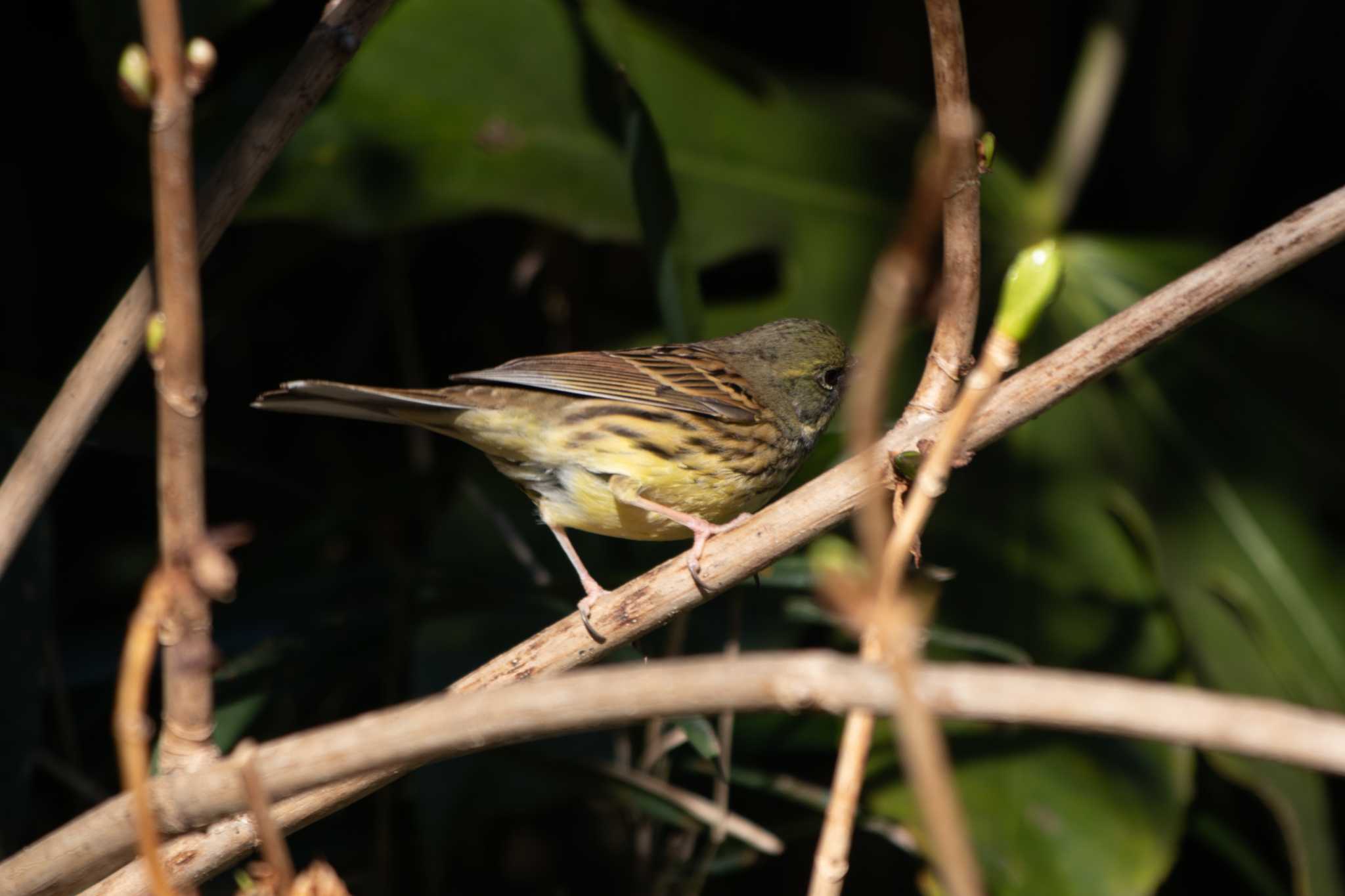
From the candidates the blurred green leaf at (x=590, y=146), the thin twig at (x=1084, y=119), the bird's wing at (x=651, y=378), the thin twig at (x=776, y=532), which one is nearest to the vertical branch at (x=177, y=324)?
the thin twig at (x=776, y=532)

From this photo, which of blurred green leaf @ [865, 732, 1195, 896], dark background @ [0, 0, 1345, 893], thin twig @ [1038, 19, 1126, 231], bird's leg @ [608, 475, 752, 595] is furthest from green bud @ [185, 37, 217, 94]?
thin twig @ [1038, 19, 1126, 231]

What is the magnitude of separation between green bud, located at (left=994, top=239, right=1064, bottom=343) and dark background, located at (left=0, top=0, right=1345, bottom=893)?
5.81 feet

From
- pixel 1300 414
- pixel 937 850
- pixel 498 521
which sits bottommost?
pixel 937 850

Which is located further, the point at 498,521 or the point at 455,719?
the point at 498,521

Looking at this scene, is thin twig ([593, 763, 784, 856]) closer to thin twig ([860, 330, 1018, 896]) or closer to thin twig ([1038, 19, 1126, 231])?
thin twig ([860, 330, 1018, 896])

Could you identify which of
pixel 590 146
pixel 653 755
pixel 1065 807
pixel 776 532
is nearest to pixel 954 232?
pixel 776 532

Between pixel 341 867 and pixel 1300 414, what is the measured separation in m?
2.81

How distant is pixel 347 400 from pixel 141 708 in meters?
1.39

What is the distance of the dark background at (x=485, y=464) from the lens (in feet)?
10.2

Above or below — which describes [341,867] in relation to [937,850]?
above

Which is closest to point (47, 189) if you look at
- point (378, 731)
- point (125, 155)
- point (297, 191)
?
point (125, 155)

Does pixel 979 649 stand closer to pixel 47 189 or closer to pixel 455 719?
pixel 455 719

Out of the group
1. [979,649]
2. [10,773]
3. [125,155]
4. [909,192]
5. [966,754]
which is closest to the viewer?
[10,773]

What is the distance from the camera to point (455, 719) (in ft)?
3.97
